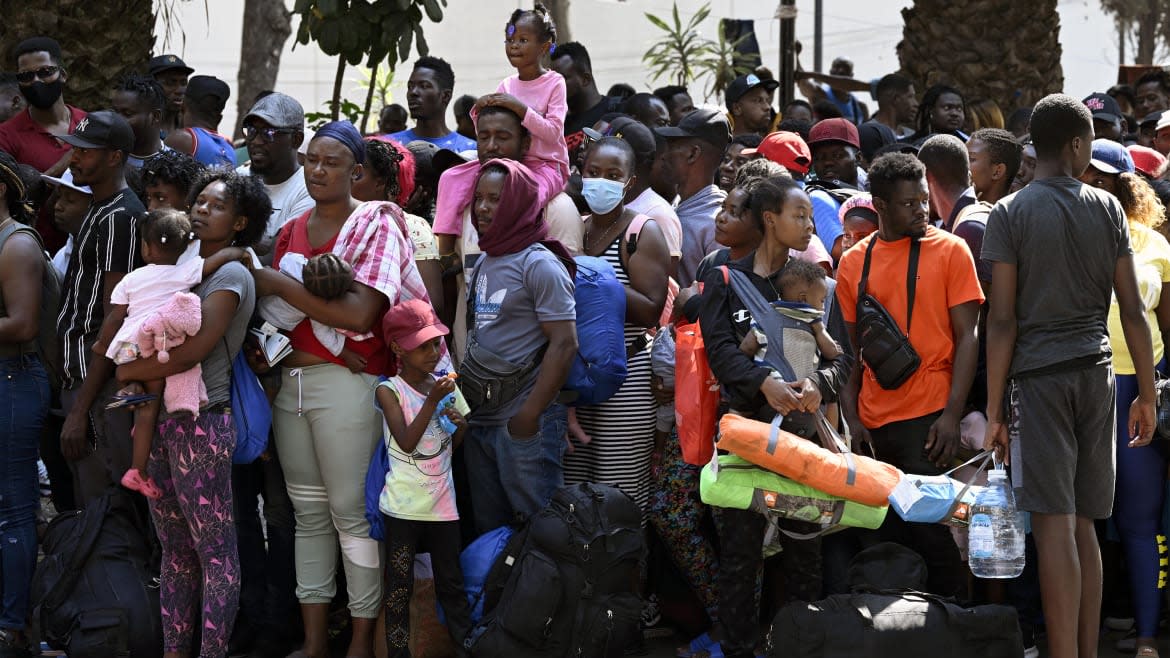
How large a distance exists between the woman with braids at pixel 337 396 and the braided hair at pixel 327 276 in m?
0.07

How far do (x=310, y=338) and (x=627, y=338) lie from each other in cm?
146

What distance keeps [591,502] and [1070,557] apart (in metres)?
1.87

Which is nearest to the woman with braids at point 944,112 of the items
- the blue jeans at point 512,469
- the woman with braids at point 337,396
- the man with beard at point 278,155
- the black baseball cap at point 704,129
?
the black baseball cap at point 704,129

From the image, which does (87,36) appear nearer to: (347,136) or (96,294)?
(96,294)

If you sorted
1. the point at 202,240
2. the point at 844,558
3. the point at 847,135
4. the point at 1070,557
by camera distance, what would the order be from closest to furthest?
1. the point at 1070,557
2. the point at 202,240
3. the point at 844,558
4. the point at 847,135

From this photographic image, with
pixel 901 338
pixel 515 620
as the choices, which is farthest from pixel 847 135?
pixel 515 620

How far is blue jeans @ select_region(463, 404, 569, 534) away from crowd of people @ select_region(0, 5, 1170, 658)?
0.01 meters

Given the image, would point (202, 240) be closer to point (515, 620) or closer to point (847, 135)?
point (515, 620)

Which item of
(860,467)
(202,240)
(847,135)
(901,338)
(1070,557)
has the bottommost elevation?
(1070,557)

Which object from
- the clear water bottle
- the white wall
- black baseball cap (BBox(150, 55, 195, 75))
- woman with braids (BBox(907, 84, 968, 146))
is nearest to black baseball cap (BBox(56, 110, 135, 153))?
black baseball cap (BBox(150, 55, 195, 75))

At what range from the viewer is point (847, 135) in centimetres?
764

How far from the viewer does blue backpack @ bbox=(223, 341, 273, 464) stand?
536cm

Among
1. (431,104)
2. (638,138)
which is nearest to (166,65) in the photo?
(431,104)

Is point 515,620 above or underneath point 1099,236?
underneath
